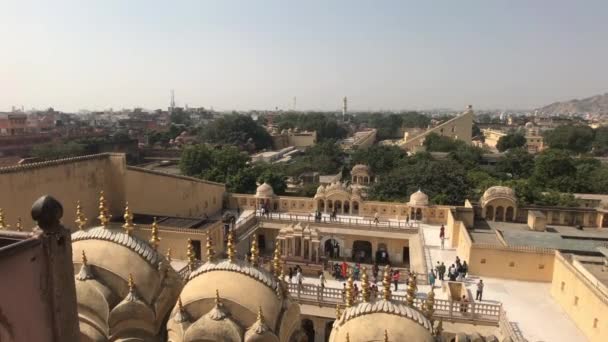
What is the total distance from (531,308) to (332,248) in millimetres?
12149

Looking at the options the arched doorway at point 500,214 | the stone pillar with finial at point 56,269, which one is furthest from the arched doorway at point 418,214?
the stone pillar with finial at point 56,269

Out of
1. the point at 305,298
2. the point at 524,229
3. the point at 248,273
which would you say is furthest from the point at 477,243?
the point at 248,273

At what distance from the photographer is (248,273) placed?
317 inches

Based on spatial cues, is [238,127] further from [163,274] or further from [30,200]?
[163,274]

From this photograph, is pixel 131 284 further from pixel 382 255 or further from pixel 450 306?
pixel 382 255

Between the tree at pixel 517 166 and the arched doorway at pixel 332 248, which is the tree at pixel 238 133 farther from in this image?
the arched doorway at pixel 332 248

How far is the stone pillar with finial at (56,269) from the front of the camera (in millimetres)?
4609

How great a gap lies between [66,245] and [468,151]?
5609 cm

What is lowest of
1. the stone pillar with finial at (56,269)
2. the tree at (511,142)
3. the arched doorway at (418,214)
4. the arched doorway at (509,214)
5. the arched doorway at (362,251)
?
the arched doorway at (362,251)

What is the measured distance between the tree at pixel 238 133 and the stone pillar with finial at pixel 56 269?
6809 centimetres

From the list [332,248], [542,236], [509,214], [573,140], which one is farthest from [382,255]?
[573,140]

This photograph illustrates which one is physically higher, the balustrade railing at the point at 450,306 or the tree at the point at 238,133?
the tree at the point at 238,133

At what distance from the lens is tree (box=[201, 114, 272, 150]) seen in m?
73.9

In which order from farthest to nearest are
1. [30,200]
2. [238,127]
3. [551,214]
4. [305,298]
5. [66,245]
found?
1. [238,127]
2. [551,214]
3. [30,200]
4. [305,298]
5. [66,245]
